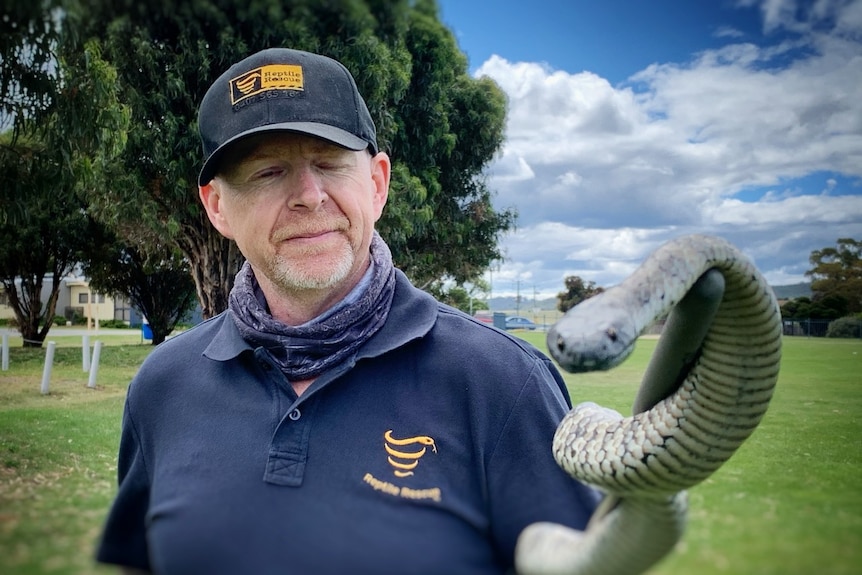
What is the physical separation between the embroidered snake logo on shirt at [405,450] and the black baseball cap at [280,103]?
0.58 metres

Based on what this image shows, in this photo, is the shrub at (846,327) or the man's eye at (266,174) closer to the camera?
the man's eye at (266,174)

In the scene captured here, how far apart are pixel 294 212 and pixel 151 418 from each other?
62 centimetres

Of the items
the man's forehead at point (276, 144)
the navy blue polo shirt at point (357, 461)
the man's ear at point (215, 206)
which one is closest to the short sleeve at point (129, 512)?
the navy blue polo shirt at point (357, 461)

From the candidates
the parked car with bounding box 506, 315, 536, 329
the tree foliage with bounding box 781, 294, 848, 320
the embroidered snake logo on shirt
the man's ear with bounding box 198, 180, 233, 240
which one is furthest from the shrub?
the parked car with bounding box 506, 315, 536, 329

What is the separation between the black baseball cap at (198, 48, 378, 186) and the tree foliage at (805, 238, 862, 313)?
0.99 m

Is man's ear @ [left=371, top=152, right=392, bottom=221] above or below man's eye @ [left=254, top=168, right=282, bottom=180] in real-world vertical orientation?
above

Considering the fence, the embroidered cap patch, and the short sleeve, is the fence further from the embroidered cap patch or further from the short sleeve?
the short sleeve

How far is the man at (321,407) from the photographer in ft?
3.79

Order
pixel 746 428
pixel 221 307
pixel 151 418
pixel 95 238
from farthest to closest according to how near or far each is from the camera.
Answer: pixel 95 238 < pixel 221 307 < pixel 151 418 < pixel 746 428

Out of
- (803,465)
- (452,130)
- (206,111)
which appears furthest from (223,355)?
(452,130)

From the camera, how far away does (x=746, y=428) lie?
702mm

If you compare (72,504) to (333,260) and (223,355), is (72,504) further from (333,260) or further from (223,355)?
(333,260)

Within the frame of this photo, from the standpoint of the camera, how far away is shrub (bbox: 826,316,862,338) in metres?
1.72

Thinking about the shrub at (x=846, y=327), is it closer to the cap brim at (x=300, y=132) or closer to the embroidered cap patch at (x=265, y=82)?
the cap brim at (x=300, y=132)
